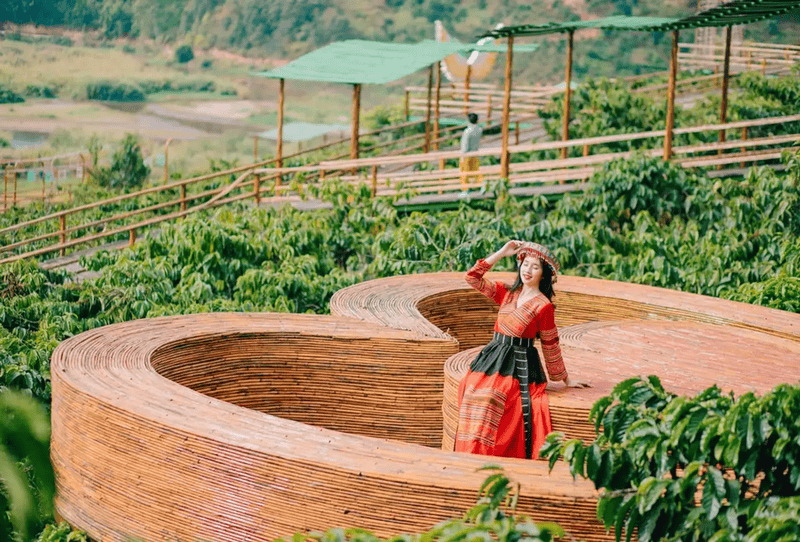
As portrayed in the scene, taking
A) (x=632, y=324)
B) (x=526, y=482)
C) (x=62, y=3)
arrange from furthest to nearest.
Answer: (x=62, y=3), (x=632, y=324), (x=526, y=482)

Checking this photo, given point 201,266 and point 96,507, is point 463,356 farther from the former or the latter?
point 201,266

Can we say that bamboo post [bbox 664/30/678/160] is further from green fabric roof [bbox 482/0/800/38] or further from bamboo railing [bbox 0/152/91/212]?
bamboo railing [bbox 0/152/91/212]

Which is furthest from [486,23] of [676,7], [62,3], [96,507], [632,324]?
[96,507]

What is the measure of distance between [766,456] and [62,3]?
100 feet

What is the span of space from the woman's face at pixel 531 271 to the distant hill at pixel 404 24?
30381 mm

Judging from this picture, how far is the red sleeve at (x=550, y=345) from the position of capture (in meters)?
6.75

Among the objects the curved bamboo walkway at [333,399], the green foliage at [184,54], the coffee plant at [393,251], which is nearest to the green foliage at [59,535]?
the curved bamboo walkway at [333,399]

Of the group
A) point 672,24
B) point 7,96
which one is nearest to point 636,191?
point 672,24

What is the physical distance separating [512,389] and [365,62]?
11.1 metres

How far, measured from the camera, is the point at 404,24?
40156 millimetres

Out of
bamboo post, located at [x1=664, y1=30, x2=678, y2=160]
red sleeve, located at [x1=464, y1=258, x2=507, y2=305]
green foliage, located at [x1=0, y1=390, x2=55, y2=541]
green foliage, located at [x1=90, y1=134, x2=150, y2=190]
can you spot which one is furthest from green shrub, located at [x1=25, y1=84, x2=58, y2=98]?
green foliage, located at [x1=0, y1=390, x2=55, y2=541]

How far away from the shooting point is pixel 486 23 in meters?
40.5

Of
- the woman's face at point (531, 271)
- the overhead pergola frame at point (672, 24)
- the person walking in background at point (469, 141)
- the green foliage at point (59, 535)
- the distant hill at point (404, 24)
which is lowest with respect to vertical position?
the green foliage at point (59, 535)

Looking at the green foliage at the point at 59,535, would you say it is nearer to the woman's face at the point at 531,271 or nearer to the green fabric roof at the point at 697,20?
the woman's face at the point at 531,271
